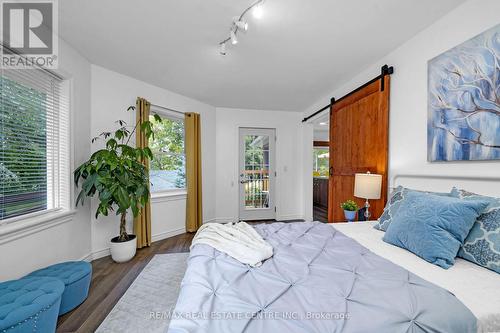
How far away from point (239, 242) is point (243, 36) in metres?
1.97

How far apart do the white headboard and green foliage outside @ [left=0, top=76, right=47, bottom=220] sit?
12.0 ft

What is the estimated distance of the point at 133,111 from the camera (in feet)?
10.2

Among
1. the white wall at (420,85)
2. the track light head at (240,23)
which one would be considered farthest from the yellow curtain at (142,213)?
the white wall at (420,85)

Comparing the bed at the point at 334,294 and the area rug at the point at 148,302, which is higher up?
the bed at the point at 334,294

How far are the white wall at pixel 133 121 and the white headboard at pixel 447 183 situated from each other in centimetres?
323

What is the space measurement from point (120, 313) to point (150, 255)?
1174 millimetres

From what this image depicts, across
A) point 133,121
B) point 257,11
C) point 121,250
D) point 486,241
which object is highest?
point 257,11

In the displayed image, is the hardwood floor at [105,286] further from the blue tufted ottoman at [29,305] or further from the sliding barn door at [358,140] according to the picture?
the sliding barn door at [358,140]

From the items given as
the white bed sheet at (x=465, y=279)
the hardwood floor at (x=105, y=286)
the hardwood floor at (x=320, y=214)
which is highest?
the white bed sheet at (x=465, y=279)

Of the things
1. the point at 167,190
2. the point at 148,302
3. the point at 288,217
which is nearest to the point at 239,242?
the point at 148,302

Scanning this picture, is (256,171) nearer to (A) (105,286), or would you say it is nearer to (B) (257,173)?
(B) (257,173)

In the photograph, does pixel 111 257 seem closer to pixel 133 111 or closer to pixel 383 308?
pixel 133 111

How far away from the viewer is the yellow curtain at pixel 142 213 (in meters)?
3.03

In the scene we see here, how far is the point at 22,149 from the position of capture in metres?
1.89
